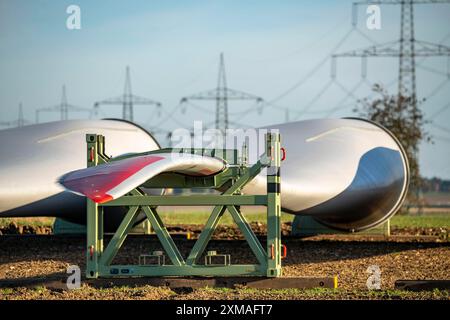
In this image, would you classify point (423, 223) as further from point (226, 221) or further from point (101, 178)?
point (101, 178)

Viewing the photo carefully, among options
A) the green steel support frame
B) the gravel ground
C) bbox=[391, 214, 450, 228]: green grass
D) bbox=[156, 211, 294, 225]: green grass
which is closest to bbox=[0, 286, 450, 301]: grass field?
the gravel ground

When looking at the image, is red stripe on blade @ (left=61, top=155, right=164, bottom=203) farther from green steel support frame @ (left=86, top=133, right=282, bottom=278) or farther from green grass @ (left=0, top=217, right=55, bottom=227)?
green grass @ (left=0, top=217, right=55, bottom=227)

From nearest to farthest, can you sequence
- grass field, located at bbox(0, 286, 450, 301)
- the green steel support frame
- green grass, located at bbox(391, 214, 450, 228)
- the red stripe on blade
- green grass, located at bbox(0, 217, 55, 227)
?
the red stripe on blade < grass field, located at bbox(0, 286, 450, 301) < the green steel support frame < green grass, located at bbox(0, 217, 55, 227) < green grass, located at bbox(391, 214, 450, 228)

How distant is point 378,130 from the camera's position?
2498 cm

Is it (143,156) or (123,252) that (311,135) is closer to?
(123,252)

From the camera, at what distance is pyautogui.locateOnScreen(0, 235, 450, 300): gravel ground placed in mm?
14305

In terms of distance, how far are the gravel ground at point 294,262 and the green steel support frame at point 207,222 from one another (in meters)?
0.63

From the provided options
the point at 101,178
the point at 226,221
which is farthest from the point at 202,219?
the point at 101,178

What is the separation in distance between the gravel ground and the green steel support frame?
629 millimetres

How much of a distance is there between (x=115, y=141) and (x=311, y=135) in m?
4.33

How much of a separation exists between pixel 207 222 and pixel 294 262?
12.5ft

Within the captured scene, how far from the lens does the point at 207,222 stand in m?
15.7
